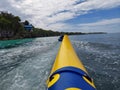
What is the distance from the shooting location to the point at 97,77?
6961mm

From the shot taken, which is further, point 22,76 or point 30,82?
point 22,76

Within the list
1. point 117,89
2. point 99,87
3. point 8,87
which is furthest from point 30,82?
point 117,89

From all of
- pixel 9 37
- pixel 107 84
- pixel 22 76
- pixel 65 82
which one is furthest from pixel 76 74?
pixel 9 37

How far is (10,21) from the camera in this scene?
216 feet

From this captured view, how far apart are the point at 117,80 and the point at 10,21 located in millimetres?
64159

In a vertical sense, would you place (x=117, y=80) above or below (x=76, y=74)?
below

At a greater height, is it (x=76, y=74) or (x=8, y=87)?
(x=76, y=74)

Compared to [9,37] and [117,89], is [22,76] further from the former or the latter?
[9,37]

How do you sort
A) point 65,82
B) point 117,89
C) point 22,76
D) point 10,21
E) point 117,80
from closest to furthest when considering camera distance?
1. point 65,82
2. point 117,89
3. point 117,80
4. point 22,76
5. point 10,21

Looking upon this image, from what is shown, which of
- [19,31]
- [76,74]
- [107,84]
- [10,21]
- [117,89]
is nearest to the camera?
[76,74]

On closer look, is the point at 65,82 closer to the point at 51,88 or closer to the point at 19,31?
the point at 51,88

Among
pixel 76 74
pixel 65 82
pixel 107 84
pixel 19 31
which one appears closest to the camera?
pixel 65 82

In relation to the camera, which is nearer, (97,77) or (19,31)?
(97,77)

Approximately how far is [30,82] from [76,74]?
10.6 feet
